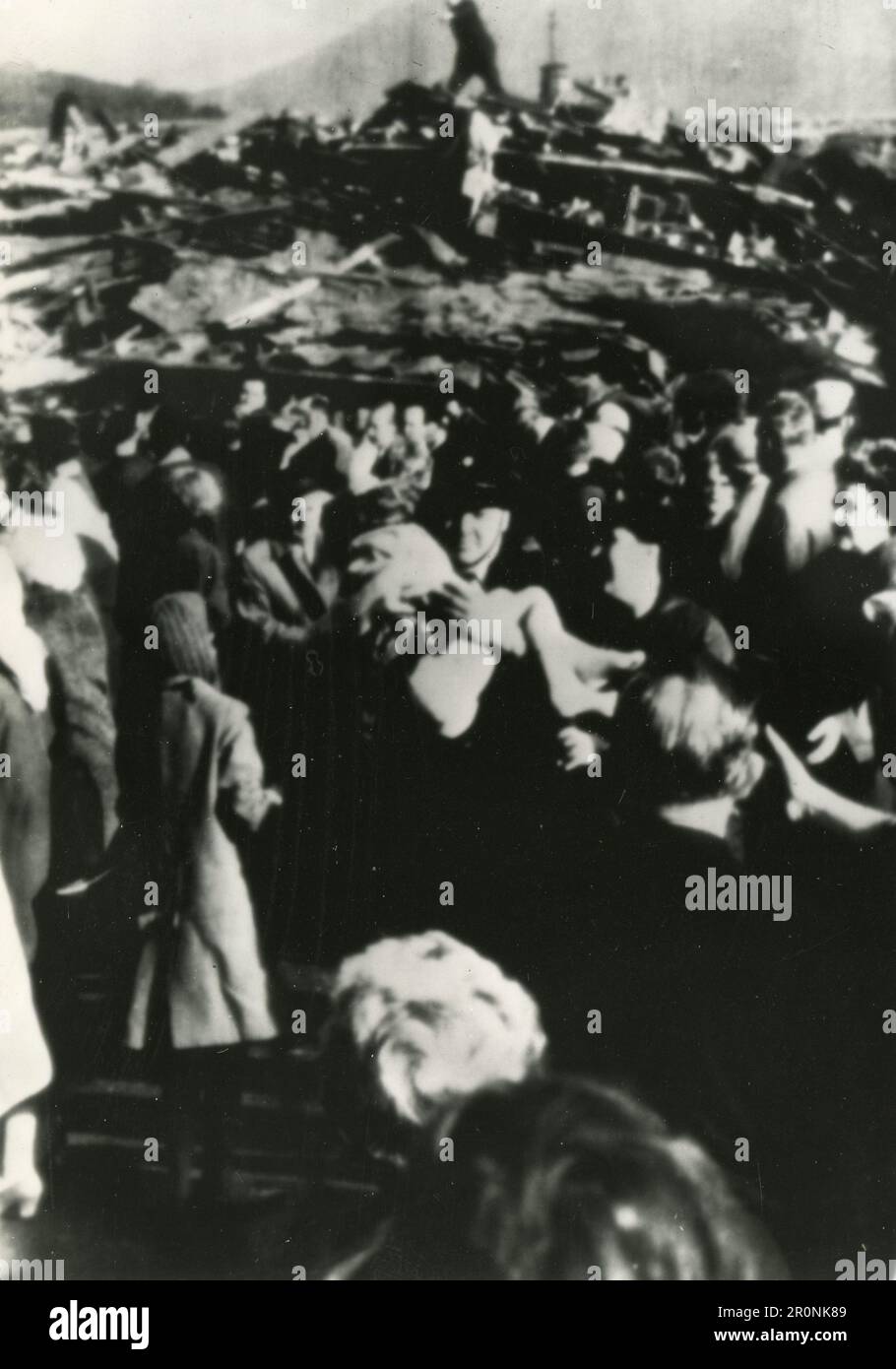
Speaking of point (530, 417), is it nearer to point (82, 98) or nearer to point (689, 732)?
point (689, 732)

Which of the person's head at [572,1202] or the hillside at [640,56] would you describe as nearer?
the person's head at [572,1202]

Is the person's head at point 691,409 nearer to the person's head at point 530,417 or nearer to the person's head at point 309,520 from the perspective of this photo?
the person's head at point 530,417

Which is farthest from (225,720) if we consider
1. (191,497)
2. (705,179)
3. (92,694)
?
(705,179)

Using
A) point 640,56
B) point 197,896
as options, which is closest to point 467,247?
point 640,56

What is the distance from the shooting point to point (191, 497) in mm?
2406

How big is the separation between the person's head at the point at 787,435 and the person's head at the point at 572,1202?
1.29 m

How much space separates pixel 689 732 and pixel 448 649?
51 cm

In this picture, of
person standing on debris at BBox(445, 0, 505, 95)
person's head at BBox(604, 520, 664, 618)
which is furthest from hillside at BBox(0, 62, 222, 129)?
person's head at BBox(604, 520, 664, 618)

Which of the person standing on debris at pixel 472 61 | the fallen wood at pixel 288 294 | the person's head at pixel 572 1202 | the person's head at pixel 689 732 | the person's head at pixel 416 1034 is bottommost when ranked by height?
the person's head at pixel 572 1202

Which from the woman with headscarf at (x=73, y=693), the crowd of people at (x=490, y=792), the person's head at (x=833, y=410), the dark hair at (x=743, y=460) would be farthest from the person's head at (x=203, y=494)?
the person's head at (x=833, y=410)

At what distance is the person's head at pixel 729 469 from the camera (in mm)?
2412

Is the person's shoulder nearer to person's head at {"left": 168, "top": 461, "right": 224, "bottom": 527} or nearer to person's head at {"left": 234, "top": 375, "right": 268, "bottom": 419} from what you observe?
person's head at {"left": 168, "top": 461, "right": 224, "bottom": 527}

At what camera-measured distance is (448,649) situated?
2396 millimetres

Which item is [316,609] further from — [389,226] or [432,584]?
[389,226]
